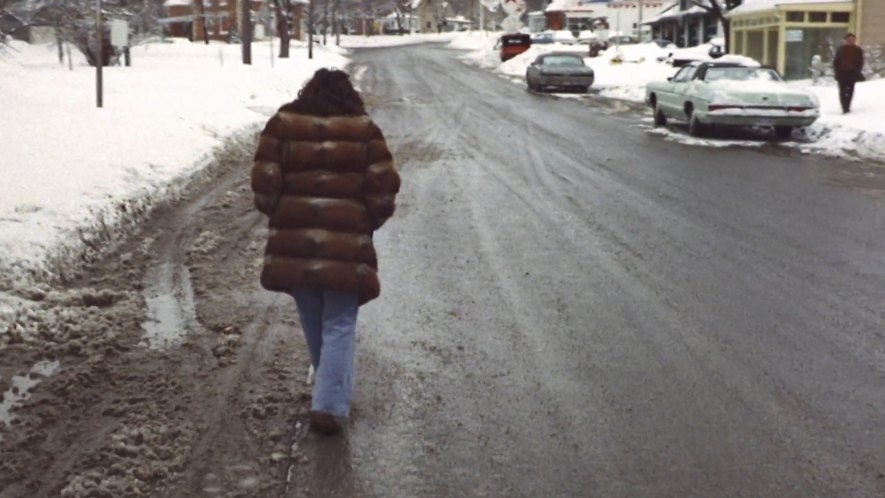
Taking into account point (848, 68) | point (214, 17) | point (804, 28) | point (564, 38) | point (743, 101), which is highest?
point (214, 17)

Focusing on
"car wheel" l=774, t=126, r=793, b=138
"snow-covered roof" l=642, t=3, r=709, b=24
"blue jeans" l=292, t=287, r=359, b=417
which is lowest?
"blue jeans" l=292, t=287, r=359, b=417

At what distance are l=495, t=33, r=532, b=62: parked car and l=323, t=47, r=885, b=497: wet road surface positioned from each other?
144ft

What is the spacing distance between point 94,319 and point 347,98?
2791 millimetres

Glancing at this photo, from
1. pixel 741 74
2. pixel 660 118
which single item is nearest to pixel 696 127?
pixel 741 74

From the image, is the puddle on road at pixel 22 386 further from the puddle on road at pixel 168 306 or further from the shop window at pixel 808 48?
the shop window at pixel 808 48

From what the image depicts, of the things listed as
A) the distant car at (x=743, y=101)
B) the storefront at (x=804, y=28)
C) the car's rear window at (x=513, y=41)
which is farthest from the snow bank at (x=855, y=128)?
the car's rear window at (x=513, y=41)

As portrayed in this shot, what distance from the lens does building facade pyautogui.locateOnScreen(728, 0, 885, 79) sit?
2875cm

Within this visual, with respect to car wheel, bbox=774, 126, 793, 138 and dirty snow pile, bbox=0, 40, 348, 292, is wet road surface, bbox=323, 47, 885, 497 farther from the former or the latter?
car wheel, bbox=774, 126, 793, 138

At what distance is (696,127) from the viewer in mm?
17750

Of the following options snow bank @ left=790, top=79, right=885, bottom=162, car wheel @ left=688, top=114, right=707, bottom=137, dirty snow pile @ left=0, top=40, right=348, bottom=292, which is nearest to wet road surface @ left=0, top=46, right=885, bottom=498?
dirty snow pile @ left=0, top=40, right=348, bottom=292

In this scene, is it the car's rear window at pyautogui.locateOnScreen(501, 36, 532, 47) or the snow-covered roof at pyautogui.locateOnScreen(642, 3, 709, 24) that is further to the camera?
the snow-covered roof at pyautogui.locateOnScreen(642, 3, 709, 24)

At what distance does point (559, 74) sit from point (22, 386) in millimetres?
27397

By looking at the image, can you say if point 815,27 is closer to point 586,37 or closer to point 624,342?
point 624,342

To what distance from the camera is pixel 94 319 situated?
20.5 ft
